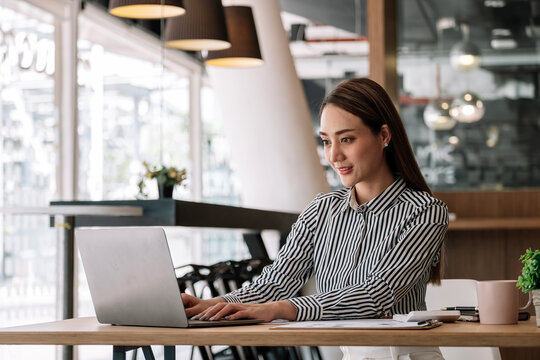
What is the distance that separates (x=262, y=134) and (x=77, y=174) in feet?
4.67

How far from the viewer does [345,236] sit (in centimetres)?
214

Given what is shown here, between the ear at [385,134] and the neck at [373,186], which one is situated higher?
the ear at [385,134]

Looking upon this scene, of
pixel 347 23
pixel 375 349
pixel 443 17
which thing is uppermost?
pixel 347 23

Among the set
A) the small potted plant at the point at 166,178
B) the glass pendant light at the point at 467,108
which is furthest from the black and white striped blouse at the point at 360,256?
the glass pendant light at the point at 467,108

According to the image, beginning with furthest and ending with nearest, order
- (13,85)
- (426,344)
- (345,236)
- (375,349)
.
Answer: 1. (13,85)
2. (345,236)
3. (375,349)
4. (426,344)

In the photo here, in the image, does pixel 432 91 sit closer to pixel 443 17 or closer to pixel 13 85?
pixel 443 17

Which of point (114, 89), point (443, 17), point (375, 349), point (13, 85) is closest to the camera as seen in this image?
point (375, 349)

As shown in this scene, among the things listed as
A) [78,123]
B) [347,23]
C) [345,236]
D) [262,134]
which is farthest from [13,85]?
[347,23]

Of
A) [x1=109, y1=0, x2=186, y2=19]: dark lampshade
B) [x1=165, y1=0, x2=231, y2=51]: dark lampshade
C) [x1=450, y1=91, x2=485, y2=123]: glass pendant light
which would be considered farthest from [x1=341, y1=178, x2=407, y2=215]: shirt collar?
[x1=450, y1=91, x2=485, y2=123]: glass pendant light

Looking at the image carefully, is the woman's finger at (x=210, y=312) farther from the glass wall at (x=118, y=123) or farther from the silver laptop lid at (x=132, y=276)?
the glass wall at (x=118, y=123)

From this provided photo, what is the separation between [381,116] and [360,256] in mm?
343

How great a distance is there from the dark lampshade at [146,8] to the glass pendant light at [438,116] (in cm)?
210

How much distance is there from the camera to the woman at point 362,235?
74.7 inches

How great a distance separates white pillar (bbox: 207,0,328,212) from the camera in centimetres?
643
